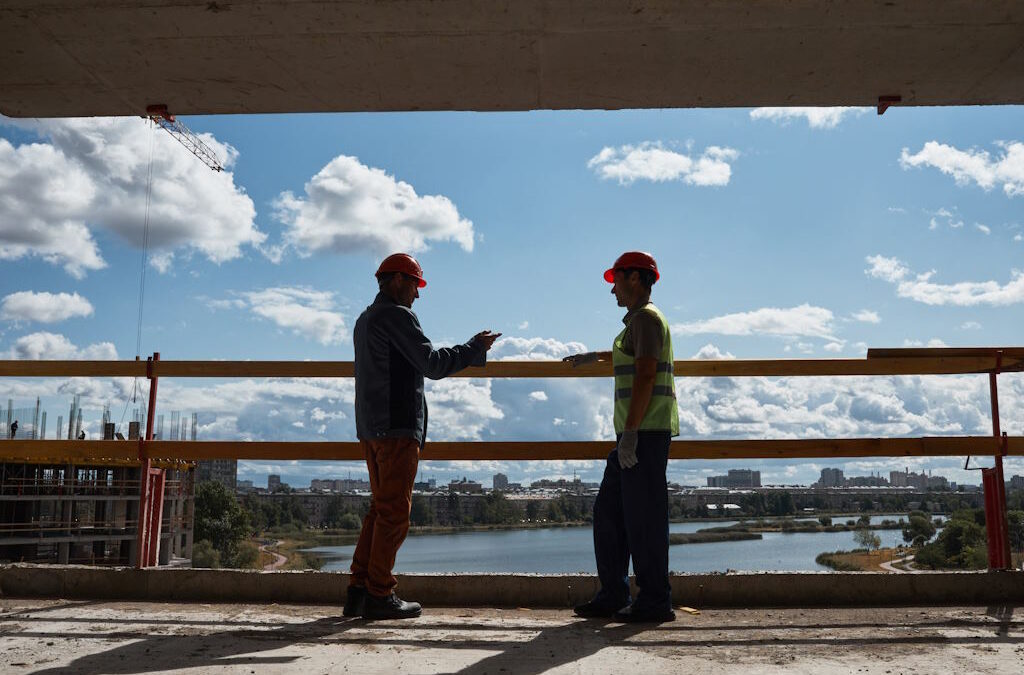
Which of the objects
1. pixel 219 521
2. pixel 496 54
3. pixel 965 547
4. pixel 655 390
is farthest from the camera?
pixel 219 521

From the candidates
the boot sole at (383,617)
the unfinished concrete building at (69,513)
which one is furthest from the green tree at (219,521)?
the boot sole at (383,617)

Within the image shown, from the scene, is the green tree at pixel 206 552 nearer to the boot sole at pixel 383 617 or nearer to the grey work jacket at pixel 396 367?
the boot sole at pixel 383 617

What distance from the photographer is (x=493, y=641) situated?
3.65 m

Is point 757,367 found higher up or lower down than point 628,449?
higher up

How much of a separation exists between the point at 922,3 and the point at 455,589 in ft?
13.4

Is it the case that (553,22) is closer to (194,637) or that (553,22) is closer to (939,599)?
(194,637)

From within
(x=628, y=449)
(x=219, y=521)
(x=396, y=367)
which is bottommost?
(x=219, y=521)

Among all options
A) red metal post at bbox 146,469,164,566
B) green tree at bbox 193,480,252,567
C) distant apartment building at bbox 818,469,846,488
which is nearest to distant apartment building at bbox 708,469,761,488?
distant apartment building at bbox 818,469,846,488

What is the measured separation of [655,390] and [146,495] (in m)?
3.16

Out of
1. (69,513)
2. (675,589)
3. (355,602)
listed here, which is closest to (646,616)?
(675,589)

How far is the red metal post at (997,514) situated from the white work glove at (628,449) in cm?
233

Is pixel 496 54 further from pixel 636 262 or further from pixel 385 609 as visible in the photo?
pixel 385 609

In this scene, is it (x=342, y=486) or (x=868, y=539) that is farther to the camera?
(x=868, y=539)

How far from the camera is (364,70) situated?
4715 millimetres
